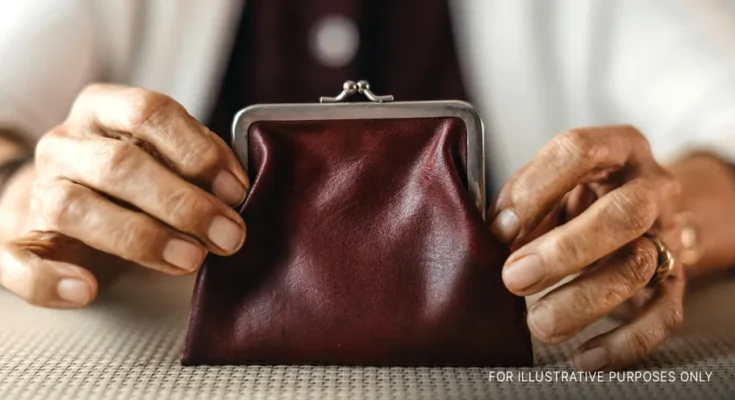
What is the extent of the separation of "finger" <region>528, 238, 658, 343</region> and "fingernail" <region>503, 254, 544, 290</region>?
23mm

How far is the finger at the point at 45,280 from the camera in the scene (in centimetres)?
44

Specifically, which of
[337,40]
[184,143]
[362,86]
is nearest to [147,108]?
[184,143]

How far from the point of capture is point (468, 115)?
0.43m

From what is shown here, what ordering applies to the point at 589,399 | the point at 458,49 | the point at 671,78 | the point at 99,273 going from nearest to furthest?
1. the point at 589,399
2. the point at 99,273
3. the point at 671,78
4. the point at 458,49

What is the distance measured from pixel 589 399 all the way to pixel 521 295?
73mm

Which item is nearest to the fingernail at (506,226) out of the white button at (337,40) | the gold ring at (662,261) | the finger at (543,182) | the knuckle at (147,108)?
the finger at (543,182)

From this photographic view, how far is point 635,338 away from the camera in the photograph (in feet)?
1.42

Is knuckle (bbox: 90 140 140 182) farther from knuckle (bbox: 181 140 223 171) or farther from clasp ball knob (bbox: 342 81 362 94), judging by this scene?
clasp ball knob (bbox: 342 81 362 94)

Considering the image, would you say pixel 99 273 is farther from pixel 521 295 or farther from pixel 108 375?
pixel 521 295

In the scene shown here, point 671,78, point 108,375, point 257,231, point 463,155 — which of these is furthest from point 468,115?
point 671,78

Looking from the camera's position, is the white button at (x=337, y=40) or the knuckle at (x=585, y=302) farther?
the white button at (x=337, y=40)

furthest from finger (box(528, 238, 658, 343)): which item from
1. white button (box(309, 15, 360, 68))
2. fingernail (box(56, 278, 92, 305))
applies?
white button (box(309, 15, 360, 68))

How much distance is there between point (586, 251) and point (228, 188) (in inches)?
8.8

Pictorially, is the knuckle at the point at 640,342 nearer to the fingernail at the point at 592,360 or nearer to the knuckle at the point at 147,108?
the fingernail at the point at 592,360
